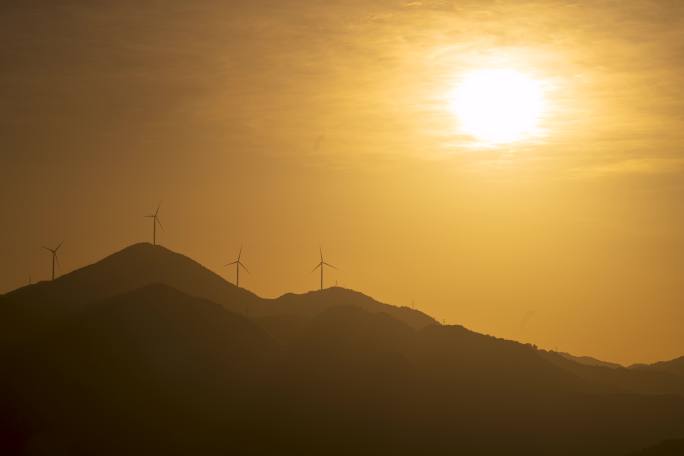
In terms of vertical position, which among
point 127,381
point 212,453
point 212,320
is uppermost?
point 212,320

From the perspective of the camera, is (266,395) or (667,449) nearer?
(667,449)

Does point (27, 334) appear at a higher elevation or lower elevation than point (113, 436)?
higher

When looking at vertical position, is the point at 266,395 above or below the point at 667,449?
above

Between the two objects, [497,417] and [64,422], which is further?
[497,417]

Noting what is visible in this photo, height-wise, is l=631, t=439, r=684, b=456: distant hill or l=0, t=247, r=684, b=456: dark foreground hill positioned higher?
l=0, t=247, r=684, b=456: dark foreground hill

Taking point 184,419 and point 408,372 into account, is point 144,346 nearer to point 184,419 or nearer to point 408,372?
point 184,419

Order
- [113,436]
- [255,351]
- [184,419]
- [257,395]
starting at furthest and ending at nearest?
[255,351], [257,395], [184,419], [113,436]

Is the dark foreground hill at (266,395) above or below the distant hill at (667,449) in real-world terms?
above

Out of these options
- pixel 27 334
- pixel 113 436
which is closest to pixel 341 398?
pixel 113 436
